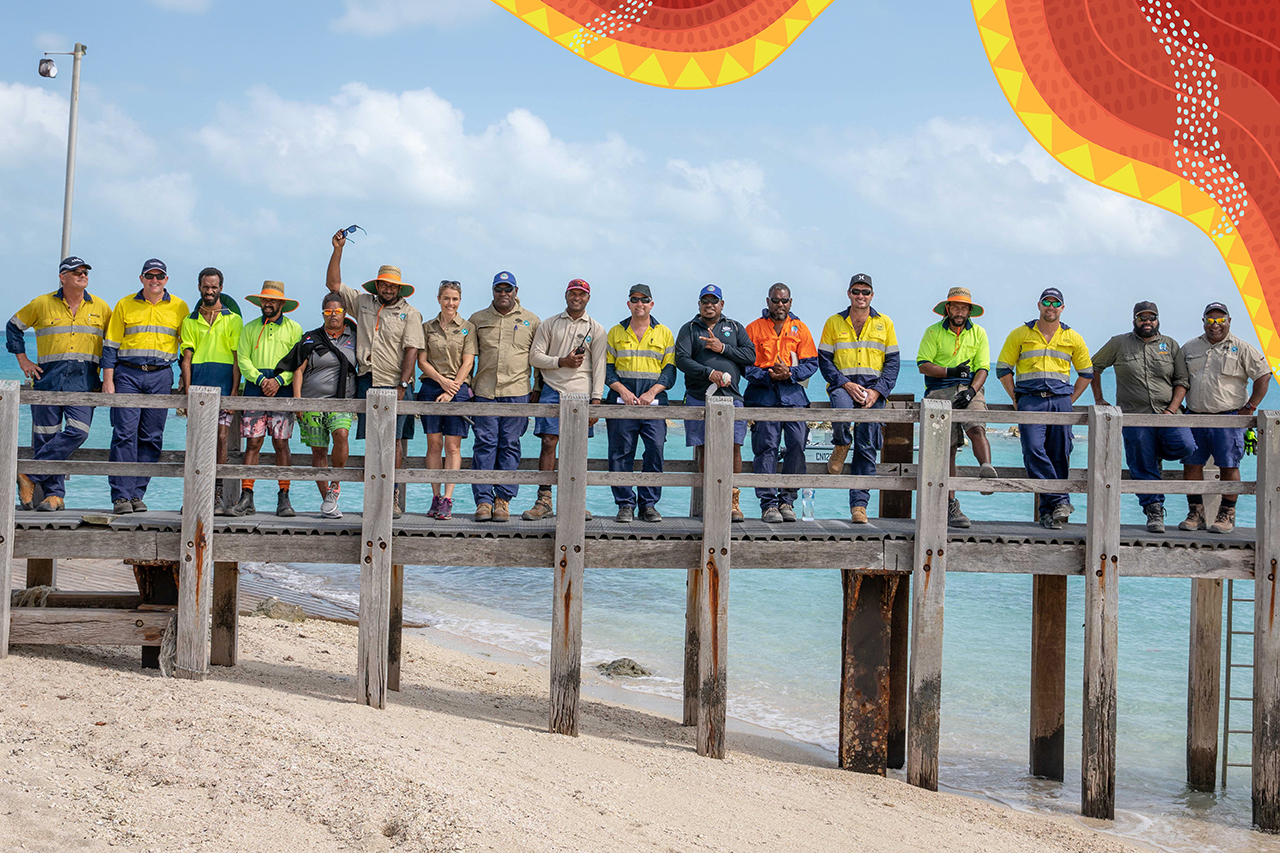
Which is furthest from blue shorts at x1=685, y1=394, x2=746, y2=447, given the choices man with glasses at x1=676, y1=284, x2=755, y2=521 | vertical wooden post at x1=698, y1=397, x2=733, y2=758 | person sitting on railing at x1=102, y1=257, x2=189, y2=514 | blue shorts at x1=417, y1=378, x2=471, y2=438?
person sitting on railing at x1=102, y1=257, x2=189, y2=514

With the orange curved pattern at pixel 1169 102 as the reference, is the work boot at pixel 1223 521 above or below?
below

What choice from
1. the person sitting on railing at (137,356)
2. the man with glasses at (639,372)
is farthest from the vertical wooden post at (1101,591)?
the person sitting on railing at (137,356)

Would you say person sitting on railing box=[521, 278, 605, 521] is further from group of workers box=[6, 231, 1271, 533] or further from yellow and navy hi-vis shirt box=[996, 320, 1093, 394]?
yellow and navy hi-vis shirt box=[996, 320, 1093, 394]

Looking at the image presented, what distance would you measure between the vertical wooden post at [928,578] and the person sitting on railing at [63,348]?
6.09 m

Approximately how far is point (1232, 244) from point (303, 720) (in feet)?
26.7

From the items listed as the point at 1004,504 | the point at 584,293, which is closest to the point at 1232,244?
the point at 584,293

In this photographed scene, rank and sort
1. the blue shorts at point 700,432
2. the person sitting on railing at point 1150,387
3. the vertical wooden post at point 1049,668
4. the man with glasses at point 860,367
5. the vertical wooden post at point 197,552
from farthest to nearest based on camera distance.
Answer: the vertical wooden post at point 1049,668, the person sitting on railing at point 1150,387, the man with glasses at point 860,367, the blue shorts at point 700,432, the vertical wooden post at point 197,552

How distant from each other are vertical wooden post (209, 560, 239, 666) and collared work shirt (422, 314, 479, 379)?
8.53 ft

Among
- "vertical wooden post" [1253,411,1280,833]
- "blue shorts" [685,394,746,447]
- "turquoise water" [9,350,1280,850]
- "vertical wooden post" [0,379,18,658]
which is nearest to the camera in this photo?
"vertical wooden post" [0,379,18,658]

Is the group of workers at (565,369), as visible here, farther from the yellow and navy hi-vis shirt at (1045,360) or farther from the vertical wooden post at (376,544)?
the vertical wooden post at (376,544)

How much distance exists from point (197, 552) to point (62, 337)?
2.04 m

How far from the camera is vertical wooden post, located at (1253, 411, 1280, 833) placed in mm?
7809

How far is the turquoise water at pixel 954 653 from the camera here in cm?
969

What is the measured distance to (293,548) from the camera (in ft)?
24.6
